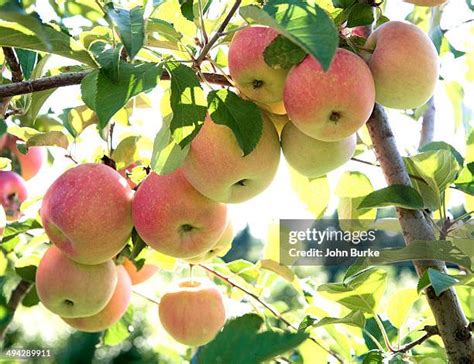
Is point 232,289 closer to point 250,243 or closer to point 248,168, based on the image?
point 248,168

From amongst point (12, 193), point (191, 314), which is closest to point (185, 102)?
point (191, 314)

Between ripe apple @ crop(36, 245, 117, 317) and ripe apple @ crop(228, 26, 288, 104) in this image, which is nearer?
ripe apple @ crop(228, 26, 288, 104)

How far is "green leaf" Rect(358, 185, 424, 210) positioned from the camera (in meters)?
0.96

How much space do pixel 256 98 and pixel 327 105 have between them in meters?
0.12

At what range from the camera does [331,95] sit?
89 cm

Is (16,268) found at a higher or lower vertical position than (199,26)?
lower

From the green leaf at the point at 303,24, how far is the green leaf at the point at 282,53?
0.35 feet

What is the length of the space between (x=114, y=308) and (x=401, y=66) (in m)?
0.88

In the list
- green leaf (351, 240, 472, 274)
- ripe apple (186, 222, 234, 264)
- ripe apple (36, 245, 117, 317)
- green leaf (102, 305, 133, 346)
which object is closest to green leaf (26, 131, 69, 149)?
ripe apple (36, 245, 117, 317)

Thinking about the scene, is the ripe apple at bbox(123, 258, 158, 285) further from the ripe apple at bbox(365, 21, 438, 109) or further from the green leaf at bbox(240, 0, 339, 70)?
the green leaf at bbox(240, 0, 339, 70)

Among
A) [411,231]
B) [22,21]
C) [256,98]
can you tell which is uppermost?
[22,21]

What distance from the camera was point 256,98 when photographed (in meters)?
0.96

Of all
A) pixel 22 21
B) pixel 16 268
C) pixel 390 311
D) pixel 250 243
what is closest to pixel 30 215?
pixel 16 268

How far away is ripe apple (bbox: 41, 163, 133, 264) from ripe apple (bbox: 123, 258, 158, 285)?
1.10 ft
